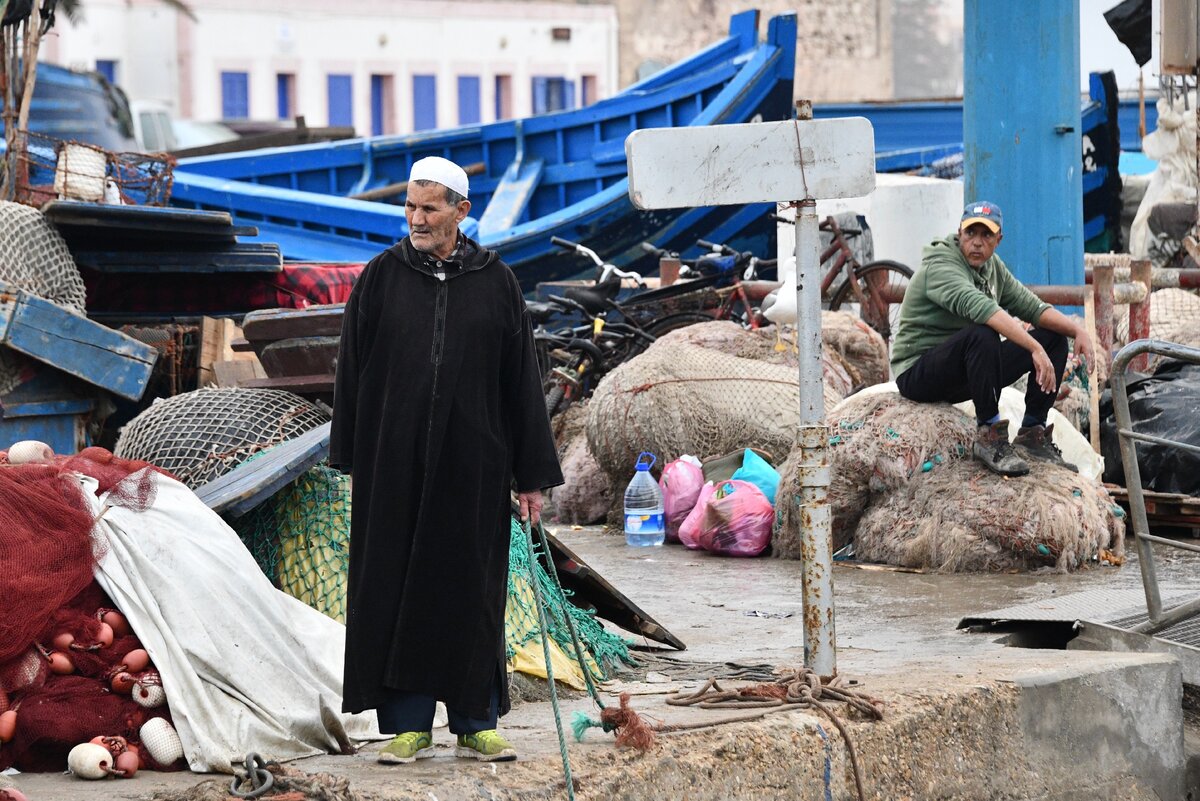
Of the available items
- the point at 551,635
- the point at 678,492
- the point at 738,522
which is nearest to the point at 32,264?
the point at 678,492

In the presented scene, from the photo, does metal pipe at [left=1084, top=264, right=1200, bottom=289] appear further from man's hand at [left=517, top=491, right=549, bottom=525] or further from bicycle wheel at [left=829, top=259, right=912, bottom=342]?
man's hand at [left=517, top=491, right=549, bottom=525]

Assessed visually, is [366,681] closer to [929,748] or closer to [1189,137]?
[929,748]

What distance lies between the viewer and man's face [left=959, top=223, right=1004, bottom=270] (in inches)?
290

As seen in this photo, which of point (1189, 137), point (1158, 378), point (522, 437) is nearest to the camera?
point (522, 437)

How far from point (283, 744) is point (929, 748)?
185 centimetres

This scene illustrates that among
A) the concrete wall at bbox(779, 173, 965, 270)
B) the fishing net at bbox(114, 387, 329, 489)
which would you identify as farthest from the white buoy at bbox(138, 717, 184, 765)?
the concrete wall at bbox(779, 173, 965, 270)

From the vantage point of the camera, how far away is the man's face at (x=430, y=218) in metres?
4.14

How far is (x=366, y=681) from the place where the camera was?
158 inches

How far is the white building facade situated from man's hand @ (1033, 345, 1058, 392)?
39915 millimetres

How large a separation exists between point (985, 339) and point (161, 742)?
445 centimetres

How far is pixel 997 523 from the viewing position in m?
7.19

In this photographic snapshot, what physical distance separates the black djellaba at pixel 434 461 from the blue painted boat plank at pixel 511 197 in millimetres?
13820

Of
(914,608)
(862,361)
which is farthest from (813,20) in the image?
(914,608)

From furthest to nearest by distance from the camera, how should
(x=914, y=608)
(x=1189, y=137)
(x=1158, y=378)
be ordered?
(x=1189, y=137) → (x=1158, y=378) → (x=914, y=608)
